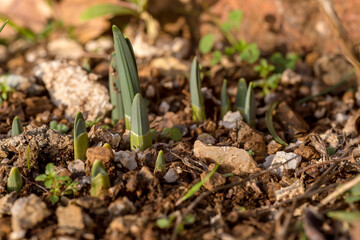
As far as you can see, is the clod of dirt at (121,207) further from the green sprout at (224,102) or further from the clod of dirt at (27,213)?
the green sprout at (224,102)

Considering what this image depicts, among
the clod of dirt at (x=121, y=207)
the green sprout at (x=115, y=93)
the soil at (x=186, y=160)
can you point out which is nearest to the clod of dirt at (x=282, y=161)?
the soil at (x=186, y=160)

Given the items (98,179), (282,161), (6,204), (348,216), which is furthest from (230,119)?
(6,204)

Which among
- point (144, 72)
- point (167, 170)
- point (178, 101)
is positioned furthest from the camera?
point (144, 72)

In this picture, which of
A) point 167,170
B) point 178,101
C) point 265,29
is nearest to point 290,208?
point 167,170

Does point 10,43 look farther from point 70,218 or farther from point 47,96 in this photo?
point 70,218

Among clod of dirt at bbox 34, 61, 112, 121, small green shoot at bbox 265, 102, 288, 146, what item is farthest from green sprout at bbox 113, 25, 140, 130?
small green shoot at bbox 265, 102, 288, 146

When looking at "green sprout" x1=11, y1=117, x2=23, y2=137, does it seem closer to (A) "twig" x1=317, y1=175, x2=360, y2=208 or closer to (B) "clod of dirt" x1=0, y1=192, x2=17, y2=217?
(B) "clod of dirt" x1=0, y1=192, x2=17, y2=217

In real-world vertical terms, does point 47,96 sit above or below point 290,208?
above

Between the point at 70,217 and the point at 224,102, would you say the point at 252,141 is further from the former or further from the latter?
the point at 70,217
